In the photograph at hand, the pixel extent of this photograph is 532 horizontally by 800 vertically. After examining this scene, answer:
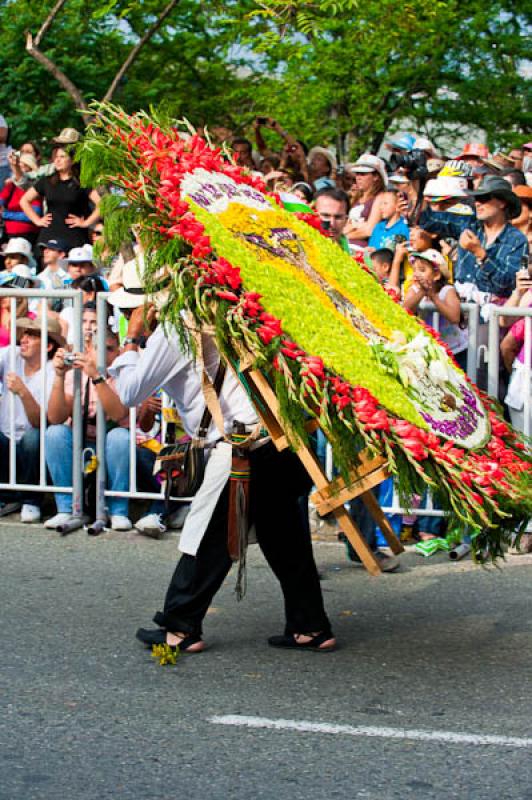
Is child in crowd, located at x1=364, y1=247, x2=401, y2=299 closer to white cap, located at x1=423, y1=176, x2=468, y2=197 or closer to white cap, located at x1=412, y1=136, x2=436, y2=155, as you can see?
white cap, located at x1=423, y1=176, x2=468, y2=197

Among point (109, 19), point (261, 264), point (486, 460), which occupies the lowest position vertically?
point (486, 460)

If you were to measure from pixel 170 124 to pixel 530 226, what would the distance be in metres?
5.16

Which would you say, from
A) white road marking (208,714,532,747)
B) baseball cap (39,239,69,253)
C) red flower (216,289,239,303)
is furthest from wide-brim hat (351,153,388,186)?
white road marking (208,714,532,747)

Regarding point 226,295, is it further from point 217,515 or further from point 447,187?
point 447,187

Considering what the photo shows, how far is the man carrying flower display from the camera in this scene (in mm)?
5914

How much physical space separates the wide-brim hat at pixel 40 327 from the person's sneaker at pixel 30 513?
1082mm

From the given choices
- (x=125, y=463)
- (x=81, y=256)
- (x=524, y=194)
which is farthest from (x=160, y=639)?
(x=524, y=194)

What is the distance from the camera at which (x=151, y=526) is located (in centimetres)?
848

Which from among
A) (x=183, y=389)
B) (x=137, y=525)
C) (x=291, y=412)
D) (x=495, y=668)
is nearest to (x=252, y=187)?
(x=183, y=389)

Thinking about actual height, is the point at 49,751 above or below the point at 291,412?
below

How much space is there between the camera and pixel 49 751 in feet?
15.9

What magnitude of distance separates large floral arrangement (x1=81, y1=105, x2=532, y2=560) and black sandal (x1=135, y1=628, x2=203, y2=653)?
4.03 feet

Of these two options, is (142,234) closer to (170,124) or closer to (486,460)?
(170,124)

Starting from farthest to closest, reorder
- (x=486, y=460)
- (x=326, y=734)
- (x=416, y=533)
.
→ (x=416, y=533) → (x=486, y=460) → (x=326, y=734)
